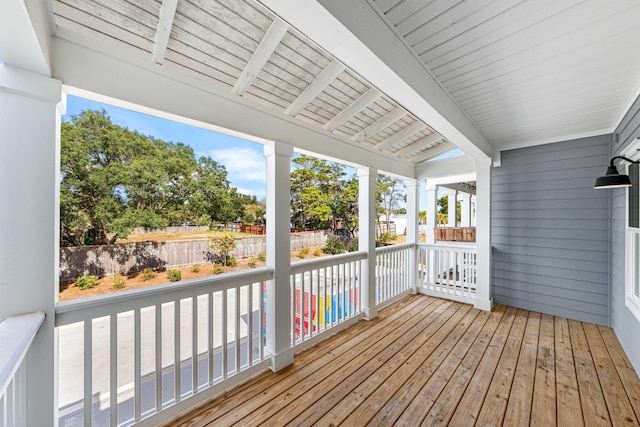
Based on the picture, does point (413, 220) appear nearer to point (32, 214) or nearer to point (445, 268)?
point (445, 268)

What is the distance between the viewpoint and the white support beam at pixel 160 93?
1.50 meters

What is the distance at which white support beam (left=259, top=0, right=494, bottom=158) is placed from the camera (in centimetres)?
122

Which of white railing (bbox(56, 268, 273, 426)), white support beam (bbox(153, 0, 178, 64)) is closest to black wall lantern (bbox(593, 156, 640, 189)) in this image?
white railing (bbox(56, 268, 273, 426))

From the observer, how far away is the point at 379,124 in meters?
3.28

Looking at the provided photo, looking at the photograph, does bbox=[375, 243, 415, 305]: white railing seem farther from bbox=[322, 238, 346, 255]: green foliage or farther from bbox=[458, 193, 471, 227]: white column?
bbox=[458, 193, 471, 227]: white column

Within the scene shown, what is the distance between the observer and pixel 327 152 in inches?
118

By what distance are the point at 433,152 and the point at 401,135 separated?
3.63 feet

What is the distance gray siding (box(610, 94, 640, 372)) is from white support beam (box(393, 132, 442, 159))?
6.19 ft

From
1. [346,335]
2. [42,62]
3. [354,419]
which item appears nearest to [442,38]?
[42,62]

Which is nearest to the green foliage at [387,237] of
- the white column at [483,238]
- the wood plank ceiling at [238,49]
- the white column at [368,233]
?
the white column at [483,238]

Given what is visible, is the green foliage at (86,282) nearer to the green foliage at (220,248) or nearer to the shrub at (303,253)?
the green foliage at (220,248)

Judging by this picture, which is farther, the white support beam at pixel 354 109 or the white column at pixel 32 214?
the white support beam at pixel 354 109

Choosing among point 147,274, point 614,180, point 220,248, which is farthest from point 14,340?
point 614,180

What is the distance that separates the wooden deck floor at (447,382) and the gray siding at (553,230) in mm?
518
